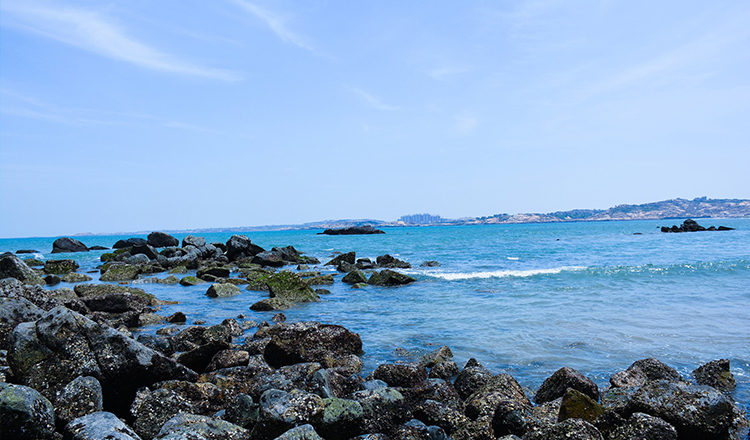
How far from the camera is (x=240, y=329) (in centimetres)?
1159

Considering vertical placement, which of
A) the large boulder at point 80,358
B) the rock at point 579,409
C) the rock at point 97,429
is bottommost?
the rock at point 579,409

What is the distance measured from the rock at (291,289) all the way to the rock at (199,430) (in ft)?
38.0

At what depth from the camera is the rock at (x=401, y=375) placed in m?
7.38

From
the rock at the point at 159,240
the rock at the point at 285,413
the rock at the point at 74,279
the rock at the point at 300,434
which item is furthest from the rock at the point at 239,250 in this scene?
the rock at the point at 300,434

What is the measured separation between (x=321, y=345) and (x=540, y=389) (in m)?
4.30

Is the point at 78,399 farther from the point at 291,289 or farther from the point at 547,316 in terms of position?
the point at 291,289

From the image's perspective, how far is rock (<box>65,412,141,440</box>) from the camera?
4.53 meters

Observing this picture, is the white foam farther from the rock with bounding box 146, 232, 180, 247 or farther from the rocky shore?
the rock with bounding box 146, 232, 180, 247

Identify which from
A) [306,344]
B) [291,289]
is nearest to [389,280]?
[291,289]

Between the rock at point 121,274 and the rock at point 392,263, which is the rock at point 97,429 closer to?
the rock at point 121,274

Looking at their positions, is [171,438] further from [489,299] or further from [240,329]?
[489,299]

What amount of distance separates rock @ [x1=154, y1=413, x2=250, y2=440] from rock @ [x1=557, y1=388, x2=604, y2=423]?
159 inches

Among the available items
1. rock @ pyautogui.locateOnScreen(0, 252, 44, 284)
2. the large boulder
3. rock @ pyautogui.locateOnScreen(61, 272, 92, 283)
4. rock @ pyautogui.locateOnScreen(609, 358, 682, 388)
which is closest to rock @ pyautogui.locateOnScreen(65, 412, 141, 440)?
the large boulder

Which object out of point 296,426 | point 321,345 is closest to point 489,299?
point 321,345
